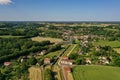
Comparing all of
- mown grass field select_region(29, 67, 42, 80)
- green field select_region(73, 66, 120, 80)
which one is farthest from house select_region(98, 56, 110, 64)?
mown grass field select_region(29, 67, 42, 80)

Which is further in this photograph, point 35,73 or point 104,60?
point 104,60

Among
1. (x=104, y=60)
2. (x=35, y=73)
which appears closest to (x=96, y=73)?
(x=104, y=60)

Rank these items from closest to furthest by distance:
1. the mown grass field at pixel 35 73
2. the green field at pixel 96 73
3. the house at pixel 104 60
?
the mown grass field at pixel 35 73, the green field at pixel 96 73, the house at pixel 104 60

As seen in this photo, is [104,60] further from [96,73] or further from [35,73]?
[35,73]

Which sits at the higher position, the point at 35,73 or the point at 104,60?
the point at 35,73

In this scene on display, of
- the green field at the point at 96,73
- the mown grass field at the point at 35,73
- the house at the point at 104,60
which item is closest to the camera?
the mown grass field at the point at 35,73

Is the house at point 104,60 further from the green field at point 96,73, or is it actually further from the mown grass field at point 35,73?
the mown grass field at point 35,73

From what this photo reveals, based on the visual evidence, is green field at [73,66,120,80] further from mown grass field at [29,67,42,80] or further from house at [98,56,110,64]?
mown grass field at [29,67,42,80]

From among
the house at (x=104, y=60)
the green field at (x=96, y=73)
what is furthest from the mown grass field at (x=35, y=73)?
the house at (x=104, y=60)

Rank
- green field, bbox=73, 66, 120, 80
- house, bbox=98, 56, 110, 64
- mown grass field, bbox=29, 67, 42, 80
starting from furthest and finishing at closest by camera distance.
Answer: house, bbox=98, 56, 110, 64, green field, bbox=73, 66, 120, 80, mown grass field, bbox=29, 67, 42, 80

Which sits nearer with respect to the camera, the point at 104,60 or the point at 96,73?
the point at 96,73
